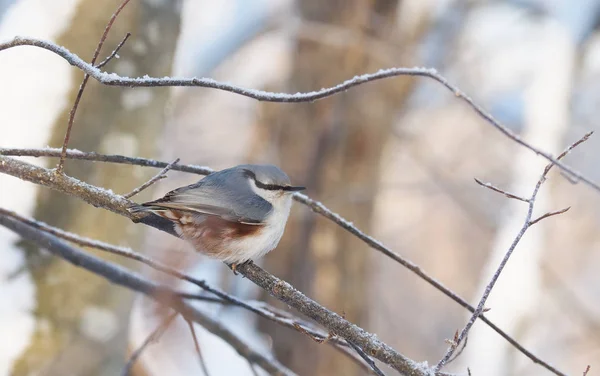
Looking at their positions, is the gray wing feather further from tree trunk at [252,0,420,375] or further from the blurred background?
tree trunk at [252,0,420,375]

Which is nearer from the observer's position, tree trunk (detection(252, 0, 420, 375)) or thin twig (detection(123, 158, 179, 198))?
thin twig (detection(123, 158, 179, 198))

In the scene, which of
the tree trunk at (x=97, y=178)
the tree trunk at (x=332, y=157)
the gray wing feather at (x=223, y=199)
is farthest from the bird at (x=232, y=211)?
the tree trunk at (x=332, y=157)

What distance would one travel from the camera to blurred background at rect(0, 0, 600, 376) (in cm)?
158

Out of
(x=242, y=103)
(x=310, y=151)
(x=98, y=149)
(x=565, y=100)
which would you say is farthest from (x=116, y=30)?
(x=242, y=103)

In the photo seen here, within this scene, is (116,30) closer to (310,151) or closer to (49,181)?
(49,181)

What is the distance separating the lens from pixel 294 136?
309cm

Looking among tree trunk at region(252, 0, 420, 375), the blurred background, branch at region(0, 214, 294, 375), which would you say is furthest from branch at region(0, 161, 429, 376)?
tree trunk at region(252, 0, 420, 375)

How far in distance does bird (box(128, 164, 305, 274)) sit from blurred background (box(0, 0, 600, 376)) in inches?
3.9

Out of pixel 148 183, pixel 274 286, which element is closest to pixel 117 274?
pixel 148 183

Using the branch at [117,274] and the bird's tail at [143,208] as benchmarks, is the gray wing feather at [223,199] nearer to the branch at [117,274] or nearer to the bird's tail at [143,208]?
the bird's tail at [143,208]

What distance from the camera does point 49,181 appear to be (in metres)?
0.86

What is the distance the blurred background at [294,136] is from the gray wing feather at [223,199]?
113 mm

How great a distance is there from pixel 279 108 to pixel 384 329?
4.47 metres

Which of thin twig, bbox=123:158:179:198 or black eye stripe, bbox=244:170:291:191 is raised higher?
black eye stripe, bbox=244:170:291:191
